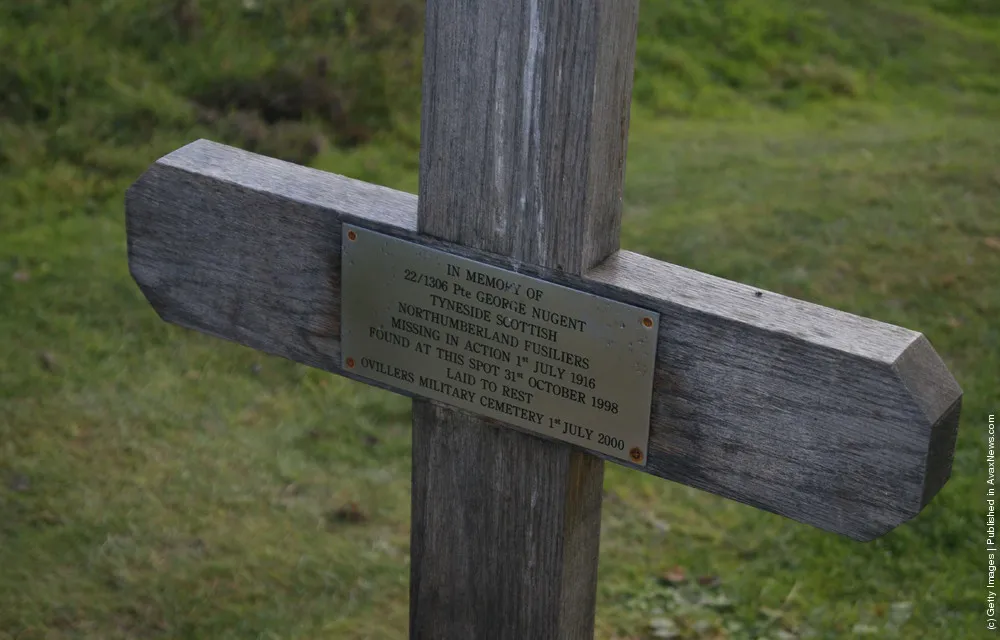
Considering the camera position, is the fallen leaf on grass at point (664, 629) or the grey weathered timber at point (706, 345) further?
the fallen leaf on grass at point (664, 629)

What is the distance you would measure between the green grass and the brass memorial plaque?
1.46 meters

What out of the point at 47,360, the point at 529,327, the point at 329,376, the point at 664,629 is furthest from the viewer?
the point at 329,376

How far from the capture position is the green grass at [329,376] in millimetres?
3738

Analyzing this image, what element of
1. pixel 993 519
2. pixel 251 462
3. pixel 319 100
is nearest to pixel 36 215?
pixel 319 100

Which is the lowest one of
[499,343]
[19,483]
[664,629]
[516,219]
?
[664,629]

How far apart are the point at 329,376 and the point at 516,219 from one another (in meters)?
2.79

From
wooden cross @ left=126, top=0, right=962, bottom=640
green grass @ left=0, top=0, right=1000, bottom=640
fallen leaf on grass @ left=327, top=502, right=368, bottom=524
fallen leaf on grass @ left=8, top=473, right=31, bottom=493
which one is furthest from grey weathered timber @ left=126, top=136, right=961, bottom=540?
fallen leaf on grass @ left=8, top=473, right=31, bottom=493

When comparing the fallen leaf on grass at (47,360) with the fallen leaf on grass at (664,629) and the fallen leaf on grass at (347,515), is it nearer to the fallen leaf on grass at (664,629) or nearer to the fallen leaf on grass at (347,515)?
the fallen leaf on grass at (347,515)

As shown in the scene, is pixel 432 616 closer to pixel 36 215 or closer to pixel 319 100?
pixel 36 215

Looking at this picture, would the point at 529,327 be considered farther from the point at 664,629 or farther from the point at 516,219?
the point at 664,629

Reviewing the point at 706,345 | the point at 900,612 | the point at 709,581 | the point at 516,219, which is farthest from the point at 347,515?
the point at 706,345

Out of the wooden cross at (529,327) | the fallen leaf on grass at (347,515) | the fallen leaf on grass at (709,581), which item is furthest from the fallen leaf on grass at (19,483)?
the fallen leaf on grass at (709,581)

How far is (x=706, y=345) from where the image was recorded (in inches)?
81.0

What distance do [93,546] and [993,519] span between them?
2808 millimetres
